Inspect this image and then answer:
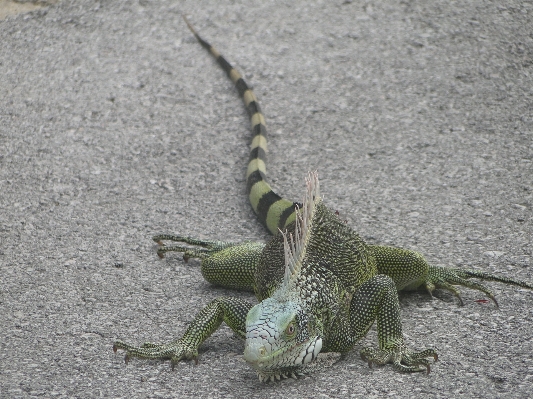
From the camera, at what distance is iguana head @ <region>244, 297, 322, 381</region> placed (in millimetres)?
3484

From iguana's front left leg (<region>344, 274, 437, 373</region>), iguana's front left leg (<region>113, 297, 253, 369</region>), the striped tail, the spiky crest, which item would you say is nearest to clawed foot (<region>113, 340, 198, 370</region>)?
iguana's front left leg (<region>113, 297, 253, 369</region>)

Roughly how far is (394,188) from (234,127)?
163 centimetres

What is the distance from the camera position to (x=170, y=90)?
7477 millimetres

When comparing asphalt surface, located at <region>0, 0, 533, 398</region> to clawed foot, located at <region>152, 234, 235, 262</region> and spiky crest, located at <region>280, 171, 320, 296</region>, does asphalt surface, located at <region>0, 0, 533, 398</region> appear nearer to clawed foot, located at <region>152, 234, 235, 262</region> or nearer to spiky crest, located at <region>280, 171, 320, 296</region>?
clawed foot, located at <region>152, 234, 235, 262</region>

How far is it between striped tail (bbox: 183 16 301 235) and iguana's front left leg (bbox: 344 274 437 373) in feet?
2.87

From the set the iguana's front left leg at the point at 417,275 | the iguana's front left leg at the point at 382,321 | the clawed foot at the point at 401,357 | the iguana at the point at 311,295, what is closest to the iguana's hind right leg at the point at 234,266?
the iguana at the point at 311,295

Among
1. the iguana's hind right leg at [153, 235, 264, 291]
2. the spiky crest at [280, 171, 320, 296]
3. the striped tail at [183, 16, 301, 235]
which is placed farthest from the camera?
the striped tail at [183, 16, 301, 235]

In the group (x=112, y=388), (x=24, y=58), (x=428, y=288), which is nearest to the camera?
(x=112, y=388)

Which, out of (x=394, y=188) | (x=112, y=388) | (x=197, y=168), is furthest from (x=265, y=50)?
(x=112, y=388)

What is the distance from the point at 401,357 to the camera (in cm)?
396

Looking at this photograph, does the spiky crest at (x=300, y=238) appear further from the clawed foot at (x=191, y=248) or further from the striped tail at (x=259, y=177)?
the clawed foot at (x=191, y=248)

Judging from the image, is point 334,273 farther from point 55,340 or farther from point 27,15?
point 27,15

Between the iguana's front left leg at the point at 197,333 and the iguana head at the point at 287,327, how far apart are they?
39 centimetres

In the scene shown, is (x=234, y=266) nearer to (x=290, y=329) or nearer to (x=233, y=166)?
(x=290, y=329)
